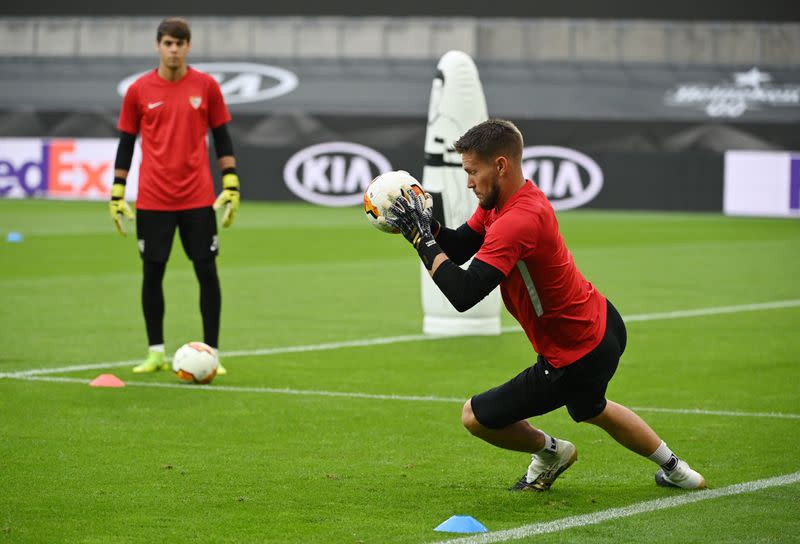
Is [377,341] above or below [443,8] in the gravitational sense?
below

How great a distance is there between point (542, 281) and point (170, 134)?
4120 mm

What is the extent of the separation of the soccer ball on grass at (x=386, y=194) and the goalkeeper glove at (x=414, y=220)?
26 mm

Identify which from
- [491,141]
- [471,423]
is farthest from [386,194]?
[471,423]

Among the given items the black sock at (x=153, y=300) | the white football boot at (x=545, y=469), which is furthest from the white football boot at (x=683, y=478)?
the black sock at (x=153, y=300)

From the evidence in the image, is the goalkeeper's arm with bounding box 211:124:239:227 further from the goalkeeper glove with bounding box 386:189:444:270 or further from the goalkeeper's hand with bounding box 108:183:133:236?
the goalkeeper glove with bounding box 386:189:444:270

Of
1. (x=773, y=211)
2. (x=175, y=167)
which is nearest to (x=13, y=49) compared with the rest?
(x=773, y=211)

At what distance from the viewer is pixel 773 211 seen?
2744cm

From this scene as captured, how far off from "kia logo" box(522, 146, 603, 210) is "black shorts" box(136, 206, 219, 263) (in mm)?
19458

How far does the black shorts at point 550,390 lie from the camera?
6227 millimetres

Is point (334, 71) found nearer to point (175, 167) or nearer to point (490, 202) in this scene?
point (175, 167)

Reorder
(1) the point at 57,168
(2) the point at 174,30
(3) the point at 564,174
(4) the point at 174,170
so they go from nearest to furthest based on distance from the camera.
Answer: (2) the point at 174,30
(4) the point at 174,170
(3) the point at 564,174
(1) the point at 57,168

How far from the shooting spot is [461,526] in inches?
225

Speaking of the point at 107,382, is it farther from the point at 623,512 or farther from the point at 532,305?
the point at 623,512

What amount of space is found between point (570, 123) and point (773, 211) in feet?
14.0
